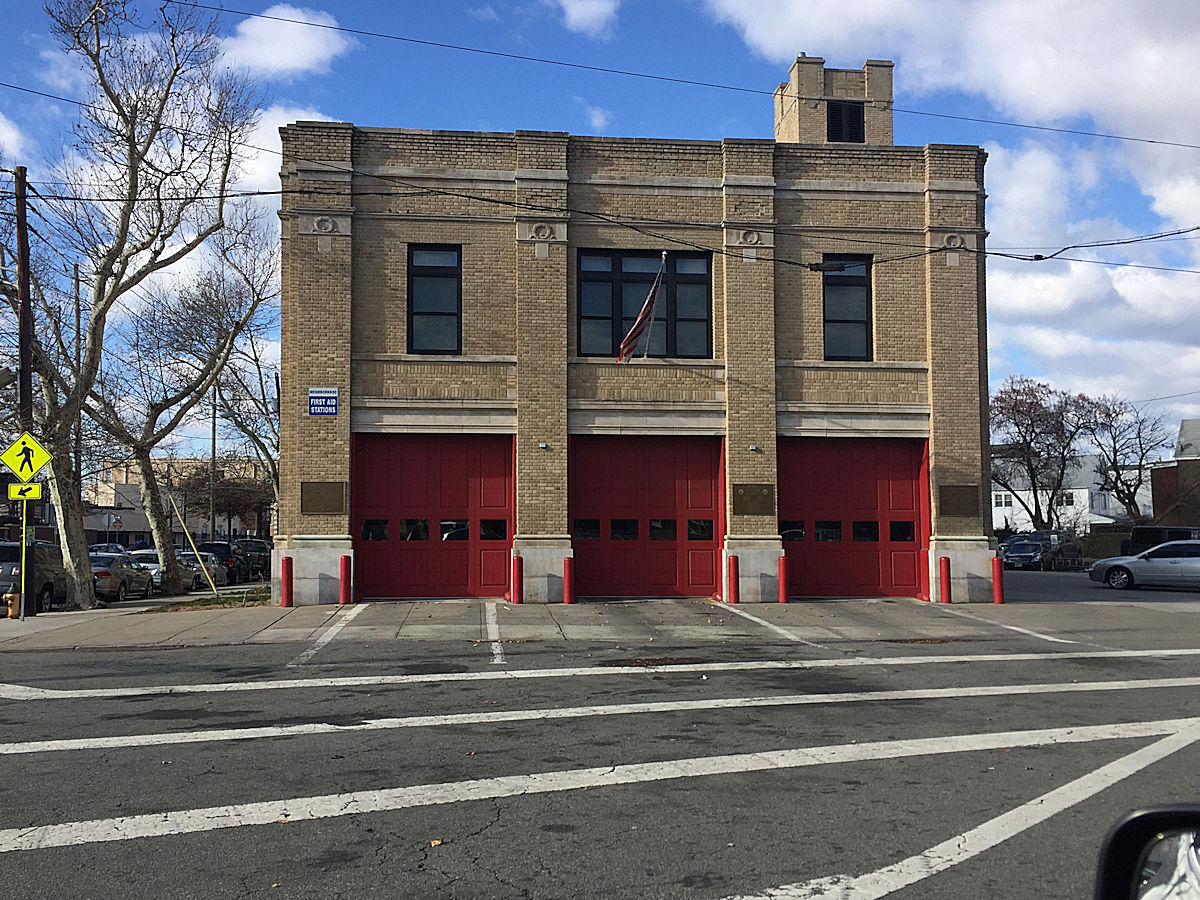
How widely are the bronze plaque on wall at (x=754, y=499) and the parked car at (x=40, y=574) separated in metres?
15.0

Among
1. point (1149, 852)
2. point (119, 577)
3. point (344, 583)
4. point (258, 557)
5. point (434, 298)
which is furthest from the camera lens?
point (258, 557)

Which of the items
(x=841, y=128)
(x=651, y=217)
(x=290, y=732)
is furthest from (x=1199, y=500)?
(x=290, y=732)

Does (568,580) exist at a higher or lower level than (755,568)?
lower

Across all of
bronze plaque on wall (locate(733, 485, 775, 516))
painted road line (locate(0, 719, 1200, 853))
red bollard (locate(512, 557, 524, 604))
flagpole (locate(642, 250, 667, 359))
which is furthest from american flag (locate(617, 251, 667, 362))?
painted road line (locate(0, 719, 1200, 853))

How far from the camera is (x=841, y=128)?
114 ft

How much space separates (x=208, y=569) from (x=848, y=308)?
25.9 metres

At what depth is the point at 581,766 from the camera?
7.66 meters

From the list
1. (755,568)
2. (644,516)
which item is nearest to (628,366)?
(644,516)

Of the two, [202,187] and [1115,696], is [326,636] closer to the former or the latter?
[1115,696]

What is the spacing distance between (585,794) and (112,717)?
508 centimetres

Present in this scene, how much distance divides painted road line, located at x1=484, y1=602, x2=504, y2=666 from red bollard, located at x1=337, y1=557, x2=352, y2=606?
8.64ft

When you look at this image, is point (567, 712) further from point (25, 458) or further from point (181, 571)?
point (181, 571)

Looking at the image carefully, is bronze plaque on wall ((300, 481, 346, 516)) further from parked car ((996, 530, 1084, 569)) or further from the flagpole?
parked car ((996, 530, 1084, 569))

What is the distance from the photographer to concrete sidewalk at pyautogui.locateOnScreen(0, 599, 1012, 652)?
52.6 feet
